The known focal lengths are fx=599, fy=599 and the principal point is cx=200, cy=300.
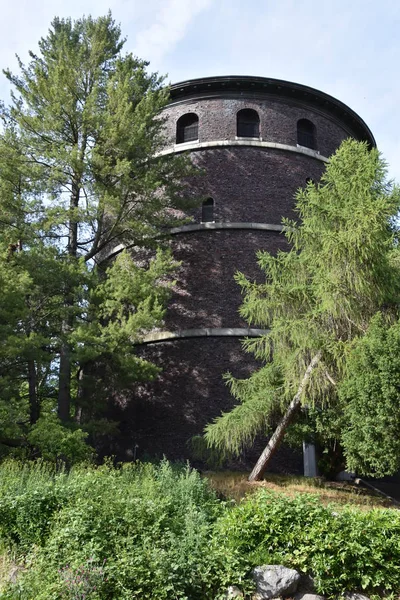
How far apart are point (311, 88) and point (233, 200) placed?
4673mm

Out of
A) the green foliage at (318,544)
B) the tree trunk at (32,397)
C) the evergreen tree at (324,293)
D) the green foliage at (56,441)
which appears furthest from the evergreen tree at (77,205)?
the green foliage at (318,544)

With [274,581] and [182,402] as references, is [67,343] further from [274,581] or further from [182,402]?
[274,581]

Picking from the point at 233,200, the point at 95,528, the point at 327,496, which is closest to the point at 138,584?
the point at 95,528

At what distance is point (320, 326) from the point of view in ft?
37.7

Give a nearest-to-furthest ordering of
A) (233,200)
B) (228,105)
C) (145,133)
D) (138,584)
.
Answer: (138,584)
(145,133)
(233,200)
(228,105)

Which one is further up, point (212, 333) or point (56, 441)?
point (212, 333)

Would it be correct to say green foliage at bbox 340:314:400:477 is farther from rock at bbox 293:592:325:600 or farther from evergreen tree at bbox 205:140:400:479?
rock at bbox 293:592:325:600

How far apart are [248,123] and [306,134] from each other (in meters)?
1.99

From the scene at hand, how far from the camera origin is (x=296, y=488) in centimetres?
1169

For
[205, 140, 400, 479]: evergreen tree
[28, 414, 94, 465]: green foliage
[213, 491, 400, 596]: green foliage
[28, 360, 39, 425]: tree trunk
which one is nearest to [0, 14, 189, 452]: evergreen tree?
[28, 360, 39, 425]: tree trunk

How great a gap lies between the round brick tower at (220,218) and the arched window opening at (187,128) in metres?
0.04

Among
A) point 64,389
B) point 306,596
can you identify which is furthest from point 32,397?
point 306,596

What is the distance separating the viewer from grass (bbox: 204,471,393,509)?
35.3 ft

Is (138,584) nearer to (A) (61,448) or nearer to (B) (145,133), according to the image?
(A) (61,448)
